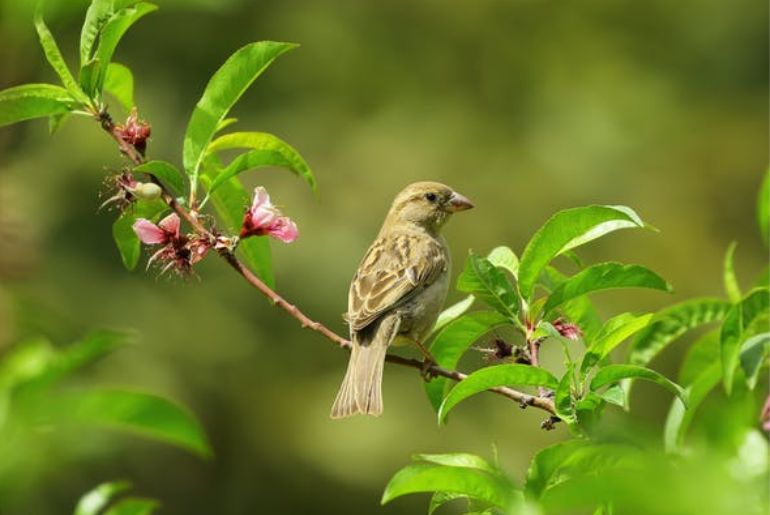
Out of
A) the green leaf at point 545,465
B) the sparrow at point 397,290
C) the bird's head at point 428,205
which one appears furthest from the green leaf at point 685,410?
the bird's head at point 428,205

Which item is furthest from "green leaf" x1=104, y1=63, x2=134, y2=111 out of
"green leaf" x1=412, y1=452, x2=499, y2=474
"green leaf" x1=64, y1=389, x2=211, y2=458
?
"green leaf" x1=64, y1=389, x2=211, y2=458

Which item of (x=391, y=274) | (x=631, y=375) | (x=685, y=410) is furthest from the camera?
(x=391, y=274)

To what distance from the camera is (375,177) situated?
15297 millimetres

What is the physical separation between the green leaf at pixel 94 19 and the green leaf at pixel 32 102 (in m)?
0.12

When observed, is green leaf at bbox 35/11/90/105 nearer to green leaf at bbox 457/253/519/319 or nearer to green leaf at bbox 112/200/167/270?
green leaf at bbox 112/200/167/270

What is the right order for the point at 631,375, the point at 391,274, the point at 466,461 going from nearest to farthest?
the point at 466,461 < the point at 631,375 < the point at 391,274

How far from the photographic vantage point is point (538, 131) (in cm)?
1672

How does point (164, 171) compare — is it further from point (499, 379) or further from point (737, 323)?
point (737, 323)

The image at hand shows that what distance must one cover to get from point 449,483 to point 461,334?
3.48 feet

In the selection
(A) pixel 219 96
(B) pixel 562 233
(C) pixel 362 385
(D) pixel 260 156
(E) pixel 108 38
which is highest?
(E) pixel 108 38

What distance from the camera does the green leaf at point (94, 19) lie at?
9.75 ft

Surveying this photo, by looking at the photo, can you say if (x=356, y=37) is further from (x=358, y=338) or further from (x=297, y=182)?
(x=358, y=338)

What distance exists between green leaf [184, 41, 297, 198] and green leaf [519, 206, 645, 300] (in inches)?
30.4

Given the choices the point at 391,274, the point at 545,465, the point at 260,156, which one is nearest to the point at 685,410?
the point at 545,465
